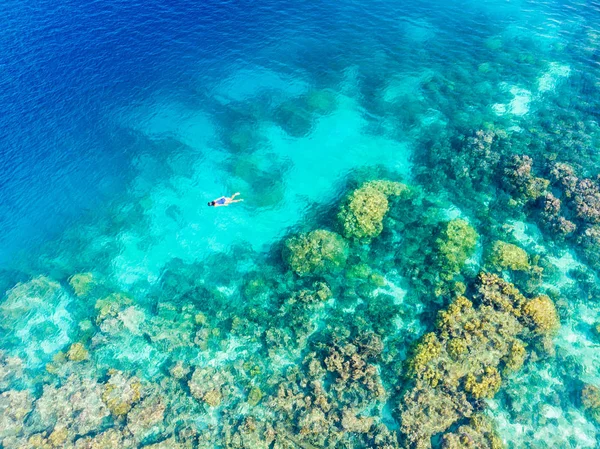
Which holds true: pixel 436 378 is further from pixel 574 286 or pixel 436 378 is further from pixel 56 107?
pixel 56 107

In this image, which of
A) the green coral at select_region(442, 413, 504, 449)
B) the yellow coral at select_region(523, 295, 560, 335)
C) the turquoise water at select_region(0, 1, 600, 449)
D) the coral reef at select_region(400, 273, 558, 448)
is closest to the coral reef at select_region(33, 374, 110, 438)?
the turquoise water at select_region(0, 1, 600, 449)

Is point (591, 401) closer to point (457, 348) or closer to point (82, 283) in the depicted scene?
point (457, 348)

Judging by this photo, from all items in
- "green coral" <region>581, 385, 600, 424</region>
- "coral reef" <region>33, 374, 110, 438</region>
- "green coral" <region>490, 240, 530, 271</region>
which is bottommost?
"coral reef" <region>33, 374, 110, 438</region>

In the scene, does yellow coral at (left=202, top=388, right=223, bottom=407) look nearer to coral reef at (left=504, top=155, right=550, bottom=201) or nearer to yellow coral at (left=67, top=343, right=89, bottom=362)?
yellow coral at (left=67, top=343, right=89, bottom=362)

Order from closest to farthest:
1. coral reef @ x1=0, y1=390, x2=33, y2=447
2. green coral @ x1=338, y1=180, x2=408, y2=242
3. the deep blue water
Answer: coral reef @ x1=0, y1=390, x2=33, y2=447, green coral @ x1=338, y1=180, x2=408, y2=242, the deep blue water

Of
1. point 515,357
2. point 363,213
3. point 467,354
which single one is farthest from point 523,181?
point 467,354

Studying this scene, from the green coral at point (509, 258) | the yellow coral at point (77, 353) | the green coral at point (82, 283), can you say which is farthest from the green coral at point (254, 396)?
the green coral at point (509, 258)

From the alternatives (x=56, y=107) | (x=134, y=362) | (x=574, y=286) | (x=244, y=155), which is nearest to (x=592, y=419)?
(x=574, y=286)
